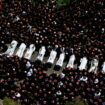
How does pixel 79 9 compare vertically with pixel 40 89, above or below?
above

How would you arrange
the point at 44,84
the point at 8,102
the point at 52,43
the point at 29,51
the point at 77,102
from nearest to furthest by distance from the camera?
the point at 8,102 → the point at 77,102 → the point at 44,84 → the point at 29,51 → the point at 52,43

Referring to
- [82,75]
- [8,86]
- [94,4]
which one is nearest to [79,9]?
[94,4]

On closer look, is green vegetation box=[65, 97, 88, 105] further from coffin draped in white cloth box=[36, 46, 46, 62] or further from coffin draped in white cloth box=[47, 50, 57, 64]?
coffin draped in white cloth box=[36, 46, 46, 62]

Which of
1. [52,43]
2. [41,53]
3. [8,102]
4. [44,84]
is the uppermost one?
[52,43]

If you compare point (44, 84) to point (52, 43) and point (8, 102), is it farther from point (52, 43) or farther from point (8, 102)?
point (52, 43)

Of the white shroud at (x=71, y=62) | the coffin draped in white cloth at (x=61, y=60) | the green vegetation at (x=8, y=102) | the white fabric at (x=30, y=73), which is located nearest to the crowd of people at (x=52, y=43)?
the white fabric at (x=30, y=73)

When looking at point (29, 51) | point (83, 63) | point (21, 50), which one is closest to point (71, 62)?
point (83, 63)

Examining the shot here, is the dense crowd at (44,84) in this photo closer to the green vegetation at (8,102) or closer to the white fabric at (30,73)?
the white fabric at (30,73)

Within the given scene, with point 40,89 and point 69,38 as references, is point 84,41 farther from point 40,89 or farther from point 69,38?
point 40,89
